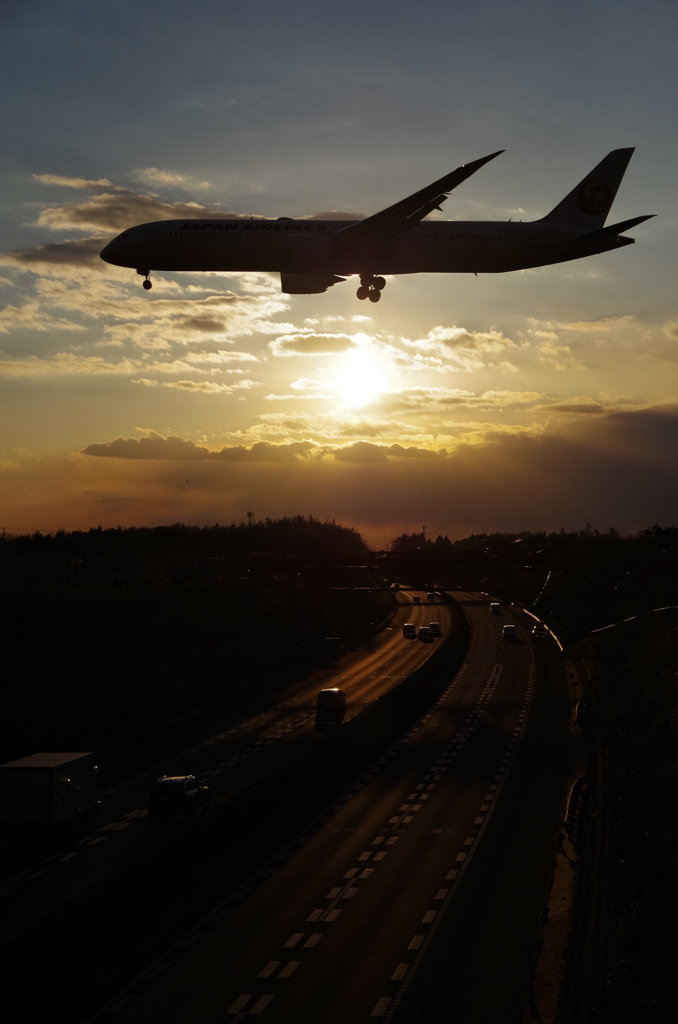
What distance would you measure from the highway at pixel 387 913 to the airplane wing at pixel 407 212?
34.6m

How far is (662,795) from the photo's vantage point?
52125mm

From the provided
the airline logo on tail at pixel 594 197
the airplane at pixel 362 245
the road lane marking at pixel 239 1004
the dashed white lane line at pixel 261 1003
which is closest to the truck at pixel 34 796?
the road lane marking at pixel 239 1004

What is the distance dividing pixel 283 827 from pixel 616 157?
63416 mm

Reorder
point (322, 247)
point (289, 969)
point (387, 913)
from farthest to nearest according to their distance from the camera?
point (322, 247), point (387, 913), point (289, 969)

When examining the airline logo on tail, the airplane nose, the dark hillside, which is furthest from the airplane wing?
the dark hillside

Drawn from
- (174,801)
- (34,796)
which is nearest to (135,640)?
(174,801)

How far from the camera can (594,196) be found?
264ft

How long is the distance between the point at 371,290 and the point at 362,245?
3734 mm

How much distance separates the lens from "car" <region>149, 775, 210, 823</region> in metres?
48.0

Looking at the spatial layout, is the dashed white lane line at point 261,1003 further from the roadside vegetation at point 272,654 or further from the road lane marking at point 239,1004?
the roadside vegetation at point 272,654

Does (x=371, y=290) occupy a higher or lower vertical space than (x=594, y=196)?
lower

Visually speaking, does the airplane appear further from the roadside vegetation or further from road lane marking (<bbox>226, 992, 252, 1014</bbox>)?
road lane marking (<bbox>226, 992, 252, 1014</bbox>)

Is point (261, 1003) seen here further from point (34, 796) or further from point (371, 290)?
point (371, 290)

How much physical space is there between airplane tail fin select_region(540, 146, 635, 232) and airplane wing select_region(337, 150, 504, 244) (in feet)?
61.0
